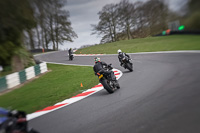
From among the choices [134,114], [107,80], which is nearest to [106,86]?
[107,80]

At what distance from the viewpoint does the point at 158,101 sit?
19.8 feet

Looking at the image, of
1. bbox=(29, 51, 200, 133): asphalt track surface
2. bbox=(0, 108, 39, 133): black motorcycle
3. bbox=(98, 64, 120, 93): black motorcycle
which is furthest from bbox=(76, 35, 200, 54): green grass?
bbox=(0, 108, 39, 133): black motorcycle

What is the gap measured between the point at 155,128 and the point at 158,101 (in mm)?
1915

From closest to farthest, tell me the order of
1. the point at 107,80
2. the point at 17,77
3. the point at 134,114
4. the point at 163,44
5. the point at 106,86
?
the point at 134,114, the point at 106,86, the point at 107,80, the point at 17,77, the point at 163,44

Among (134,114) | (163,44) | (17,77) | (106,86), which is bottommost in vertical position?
(134,114)

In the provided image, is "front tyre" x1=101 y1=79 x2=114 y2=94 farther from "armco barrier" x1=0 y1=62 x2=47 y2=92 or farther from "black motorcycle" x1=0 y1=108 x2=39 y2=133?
"armco barrier" x1=0 y1=62 x2=47 y2=92

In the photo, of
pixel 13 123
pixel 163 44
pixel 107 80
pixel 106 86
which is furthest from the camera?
pixel 163 44

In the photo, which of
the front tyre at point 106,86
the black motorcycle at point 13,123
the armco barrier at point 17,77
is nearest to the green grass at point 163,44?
the front tyre at point 106,86

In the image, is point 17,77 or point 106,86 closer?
point 106,86

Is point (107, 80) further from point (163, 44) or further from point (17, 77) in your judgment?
point (163, 44)

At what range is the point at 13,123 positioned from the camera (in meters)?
3.65

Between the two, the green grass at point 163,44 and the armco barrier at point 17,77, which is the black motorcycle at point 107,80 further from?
the armco barrier at point 17,77

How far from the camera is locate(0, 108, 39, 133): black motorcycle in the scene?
3476 millimetres

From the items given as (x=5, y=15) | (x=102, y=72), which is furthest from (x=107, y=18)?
(x=5, y=15)
